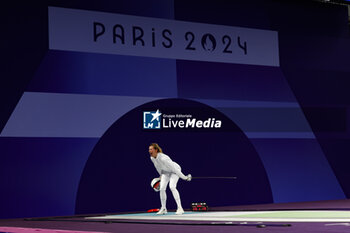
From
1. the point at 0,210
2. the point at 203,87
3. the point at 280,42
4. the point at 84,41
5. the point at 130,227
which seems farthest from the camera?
the point at 280,42

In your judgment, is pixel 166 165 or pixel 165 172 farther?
pixel 165 172

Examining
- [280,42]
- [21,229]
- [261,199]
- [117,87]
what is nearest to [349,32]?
[280,42]

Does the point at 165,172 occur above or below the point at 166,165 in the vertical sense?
below

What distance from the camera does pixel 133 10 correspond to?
615 inches

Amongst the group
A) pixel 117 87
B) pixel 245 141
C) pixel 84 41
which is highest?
pixel 84 41

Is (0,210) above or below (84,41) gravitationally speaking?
below

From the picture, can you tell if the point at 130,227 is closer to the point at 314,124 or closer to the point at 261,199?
the point at 261,199

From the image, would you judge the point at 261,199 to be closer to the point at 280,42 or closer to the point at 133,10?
the point at 280,42

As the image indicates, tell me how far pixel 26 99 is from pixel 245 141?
223 inches

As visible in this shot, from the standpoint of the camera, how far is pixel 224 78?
54.6 feet

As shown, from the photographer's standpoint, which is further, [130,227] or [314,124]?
[314,124]

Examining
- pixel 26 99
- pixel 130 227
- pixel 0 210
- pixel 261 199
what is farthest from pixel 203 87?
pixel 130 227

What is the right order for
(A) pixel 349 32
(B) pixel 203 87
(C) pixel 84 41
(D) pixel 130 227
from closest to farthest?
(D) pixel 130 227, (C) pixel 84 41, (B) pixel 203 87, (A) pixel 349 32

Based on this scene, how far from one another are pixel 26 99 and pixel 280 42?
7.13m
